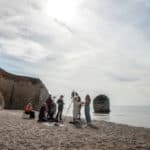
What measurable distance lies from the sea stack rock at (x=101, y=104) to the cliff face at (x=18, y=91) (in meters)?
69.8

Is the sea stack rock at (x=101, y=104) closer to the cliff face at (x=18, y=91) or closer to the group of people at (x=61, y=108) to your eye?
the cliff face at (x=18, y=91)

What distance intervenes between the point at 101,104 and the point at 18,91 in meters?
77.9

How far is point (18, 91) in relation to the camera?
45.0 metres

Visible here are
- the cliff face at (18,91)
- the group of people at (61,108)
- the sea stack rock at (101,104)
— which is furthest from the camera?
the sea stack rock at (101,104)

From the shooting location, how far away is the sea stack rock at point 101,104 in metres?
117

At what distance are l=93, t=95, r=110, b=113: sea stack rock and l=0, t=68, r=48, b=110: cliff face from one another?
69.8 meters

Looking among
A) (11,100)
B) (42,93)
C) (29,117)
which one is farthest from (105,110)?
(29,117)

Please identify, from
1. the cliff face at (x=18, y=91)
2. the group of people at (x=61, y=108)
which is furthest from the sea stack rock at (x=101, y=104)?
the group of people at (x=61, y=108)

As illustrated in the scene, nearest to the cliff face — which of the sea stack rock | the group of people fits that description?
the group of people

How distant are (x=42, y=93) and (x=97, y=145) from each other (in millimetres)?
40427

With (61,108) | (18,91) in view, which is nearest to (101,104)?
(18,91)

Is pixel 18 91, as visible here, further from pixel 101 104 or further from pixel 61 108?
pixel 101 104

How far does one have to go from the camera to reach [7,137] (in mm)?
11789

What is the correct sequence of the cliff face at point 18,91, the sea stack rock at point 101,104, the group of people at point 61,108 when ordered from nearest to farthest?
the group of people at point 61,108, the cliff face at point 18,91, the sea stack rock at point 101,104
